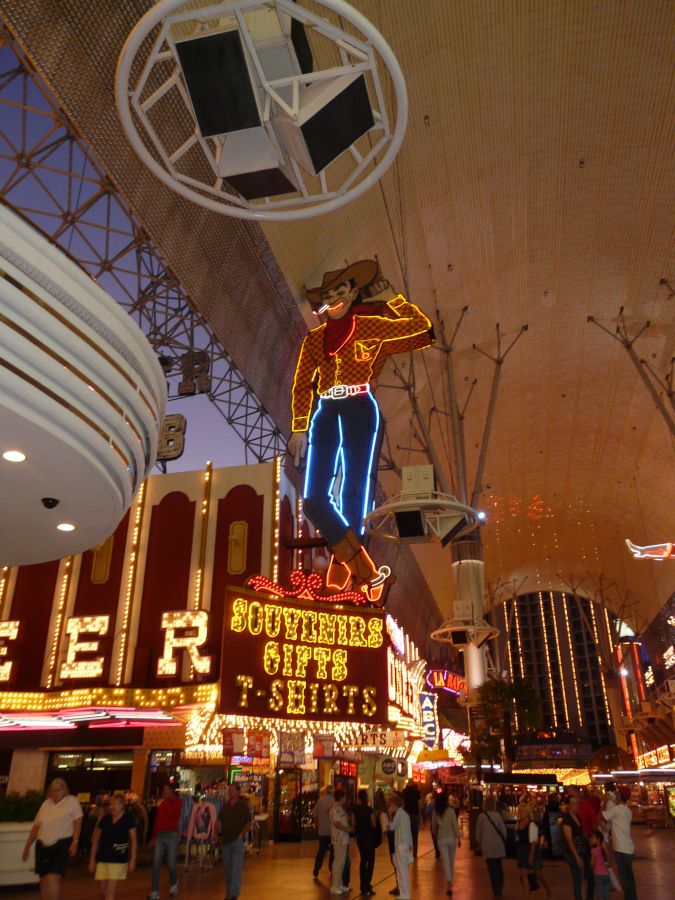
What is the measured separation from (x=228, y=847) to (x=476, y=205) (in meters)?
19.1

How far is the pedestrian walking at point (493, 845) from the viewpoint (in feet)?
34.6

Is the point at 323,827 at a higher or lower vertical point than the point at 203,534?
lower

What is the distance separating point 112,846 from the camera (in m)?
7.64

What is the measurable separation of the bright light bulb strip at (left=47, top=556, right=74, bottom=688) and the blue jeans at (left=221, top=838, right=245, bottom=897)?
10.4 meters

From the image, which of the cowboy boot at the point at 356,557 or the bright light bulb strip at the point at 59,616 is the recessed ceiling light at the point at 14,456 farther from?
the bright light bulb strip at the point at 59,616

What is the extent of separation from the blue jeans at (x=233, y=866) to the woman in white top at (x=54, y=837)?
208 centimetres

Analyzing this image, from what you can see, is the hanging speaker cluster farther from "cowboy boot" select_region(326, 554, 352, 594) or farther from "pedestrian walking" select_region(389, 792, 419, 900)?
→ "cowboy boot" select_region(326, 554, 352, 594)

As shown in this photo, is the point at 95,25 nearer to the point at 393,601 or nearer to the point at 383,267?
the point at 383,267

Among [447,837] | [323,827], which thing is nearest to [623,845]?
[447,837]

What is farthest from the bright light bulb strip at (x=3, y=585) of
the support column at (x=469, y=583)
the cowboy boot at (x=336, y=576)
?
the support column at (x=469, y=583)

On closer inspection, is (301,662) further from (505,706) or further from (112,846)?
(505,706)

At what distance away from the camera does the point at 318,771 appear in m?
20.0

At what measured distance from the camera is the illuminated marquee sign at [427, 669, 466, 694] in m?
42.2

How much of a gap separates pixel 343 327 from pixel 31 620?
1096 centimetres
